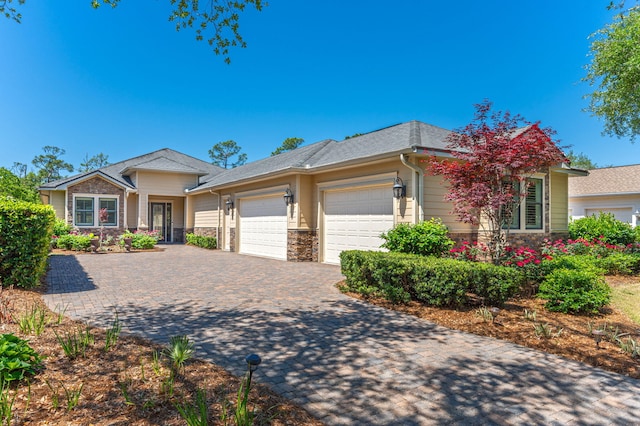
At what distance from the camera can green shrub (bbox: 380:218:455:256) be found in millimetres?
8438

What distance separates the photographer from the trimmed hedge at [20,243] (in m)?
6.80

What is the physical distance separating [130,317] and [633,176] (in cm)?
2554

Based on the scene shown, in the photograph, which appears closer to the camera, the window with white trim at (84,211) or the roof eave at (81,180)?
the roof eave at (81,180)

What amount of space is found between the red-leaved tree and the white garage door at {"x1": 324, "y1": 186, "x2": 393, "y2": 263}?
9.25 feet

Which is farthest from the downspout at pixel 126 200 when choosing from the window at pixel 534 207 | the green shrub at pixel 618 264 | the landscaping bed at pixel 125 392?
the green shrub at pixel 618 264

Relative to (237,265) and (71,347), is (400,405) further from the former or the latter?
(237,265)

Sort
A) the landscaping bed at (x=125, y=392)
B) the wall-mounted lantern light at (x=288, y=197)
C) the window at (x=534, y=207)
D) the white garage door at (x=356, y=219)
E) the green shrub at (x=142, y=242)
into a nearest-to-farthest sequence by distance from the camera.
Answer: the landscaping bed at (x=125, y=392), the white garage door at (x=356, y=219), the window at (x=534, y=207), the wall-mounted lantern light at (x=288, y=197), the green shrub at (x=142, y=242)

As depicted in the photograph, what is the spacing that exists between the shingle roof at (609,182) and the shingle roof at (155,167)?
73.3ft

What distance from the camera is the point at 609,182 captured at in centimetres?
2091

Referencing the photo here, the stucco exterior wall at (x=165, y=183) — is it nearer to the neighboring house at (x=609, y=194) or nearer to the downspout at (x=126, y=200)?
the downspout at (x=126, y=200)

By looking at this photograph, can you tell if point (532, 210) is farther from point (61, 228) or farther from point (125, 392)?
point (61, 228)

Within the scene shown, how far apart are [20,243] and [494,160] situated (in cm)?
906

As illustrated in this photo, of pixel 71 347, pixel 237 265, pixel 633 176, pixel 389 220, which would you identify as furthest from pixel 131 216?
pixel 633 176

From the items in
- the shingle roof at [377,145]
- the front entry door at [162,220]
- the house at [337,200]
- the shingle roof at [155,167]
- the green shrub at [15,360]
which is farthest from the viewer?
the front entry door at [162,220]
